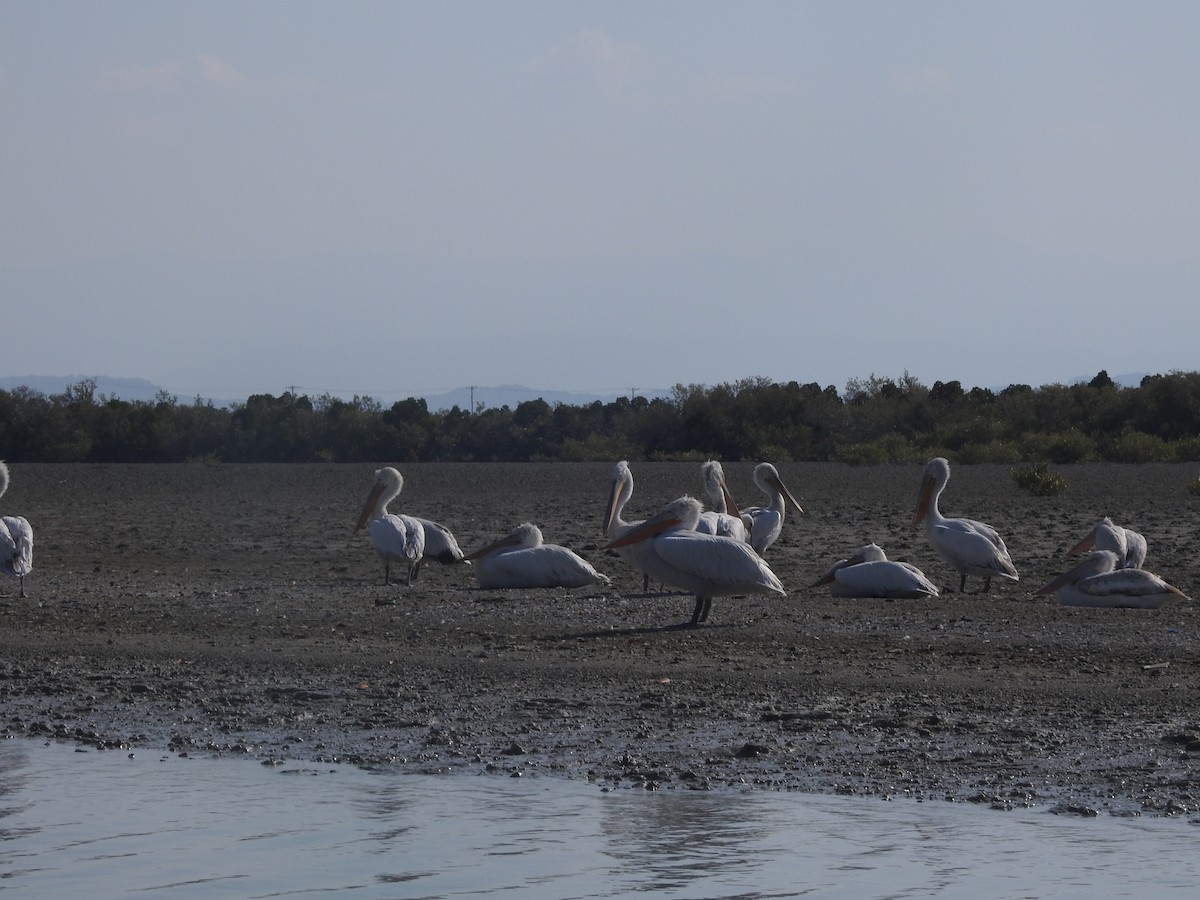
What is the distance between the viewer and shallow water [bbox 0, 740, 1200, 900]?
5.12m

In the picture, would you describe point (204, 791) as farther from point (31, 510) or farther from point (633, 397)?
point (633, 397)

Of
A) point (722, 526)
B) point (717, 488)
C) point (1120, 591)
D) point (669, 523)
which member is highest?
point (717, 488)

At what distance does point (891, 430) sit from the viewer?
35719 millimetres

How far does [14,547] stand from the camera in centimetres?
1161

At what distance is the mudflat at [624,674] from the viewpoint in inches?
248

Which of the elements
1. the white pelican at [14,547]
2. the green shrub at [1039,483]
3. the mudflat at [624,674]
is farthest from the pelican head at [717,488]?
the green shrub at [1039,483]

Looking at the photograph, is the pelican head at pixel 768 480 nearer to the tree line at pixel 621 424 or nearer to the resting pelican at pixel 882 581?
the resting pelican at pixel 882 581

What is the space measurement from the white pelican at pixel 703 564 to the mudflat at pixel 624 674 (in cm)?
27

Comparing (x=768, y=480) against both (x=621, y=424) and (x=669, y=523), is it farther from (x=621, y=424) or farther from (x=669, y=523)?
(x=621, y=424)

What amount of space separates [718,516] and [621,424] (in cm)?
2688

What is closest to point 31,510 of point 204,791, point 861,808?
point 204,791

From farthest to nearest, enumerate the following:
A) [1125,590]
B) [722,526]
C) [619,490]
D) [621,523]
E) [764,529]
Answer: [764,529]
[619,490]
[722,526]
[621,523]
[1125,590]

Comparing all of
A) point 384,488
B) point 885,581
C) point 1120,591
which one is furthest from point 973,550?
point 384,488

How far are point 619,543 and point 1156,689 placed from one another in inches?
135
